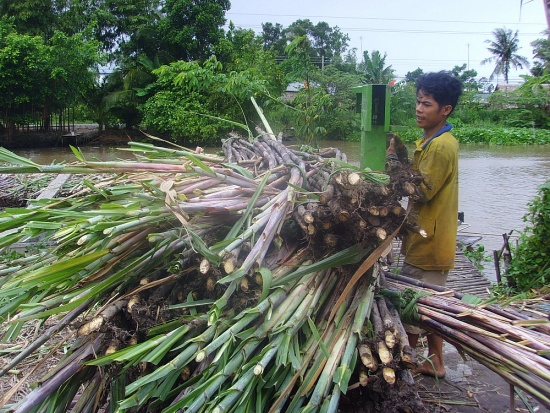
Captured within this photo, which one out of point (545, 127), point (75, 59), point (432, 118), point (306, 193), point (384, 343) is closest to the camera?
point (384, 343)

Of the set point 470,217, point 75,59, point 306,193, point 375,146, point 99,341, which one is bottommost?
point 470,217

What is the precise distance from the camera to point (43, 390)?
1.74 metres

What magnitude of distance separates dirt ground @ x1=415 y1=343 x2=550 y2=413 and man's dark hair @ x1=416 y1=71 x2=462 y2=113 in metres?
1.30

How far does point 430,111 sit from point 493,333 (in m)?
1.21

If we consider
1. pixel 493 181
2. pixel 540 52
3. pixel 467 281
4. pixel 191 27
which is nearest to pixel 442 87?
pixel 467 281

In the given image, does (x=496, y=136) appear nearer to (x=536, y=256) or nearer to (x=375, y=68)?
(x=375, y=68)

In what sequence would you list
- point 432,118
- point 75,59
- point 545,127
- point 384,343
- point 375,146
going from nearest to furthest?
1. point 384,343
2. point 432,118
3. point 375,146
4. point 75,59
5. point 545,127

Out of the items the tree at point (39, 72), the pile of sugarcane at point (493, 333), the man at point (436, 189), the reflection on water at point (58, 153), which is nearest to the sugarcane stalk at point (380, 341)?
the pile of sugarcane at point (493, 333)

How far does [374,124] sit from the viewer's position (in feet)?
9.86

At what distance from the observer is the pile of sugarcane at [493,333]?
172cm

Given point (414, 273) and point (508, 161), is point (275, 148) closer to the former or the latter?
point (414, 273)

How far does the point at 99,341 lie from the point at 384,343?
105 centimetres

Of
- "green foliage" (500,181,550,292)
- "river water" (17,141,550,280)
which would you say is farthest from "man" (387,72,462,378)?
"green foliage" (500,181,550,292)

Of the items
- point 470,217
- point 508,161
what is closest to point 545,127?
point 508,161
